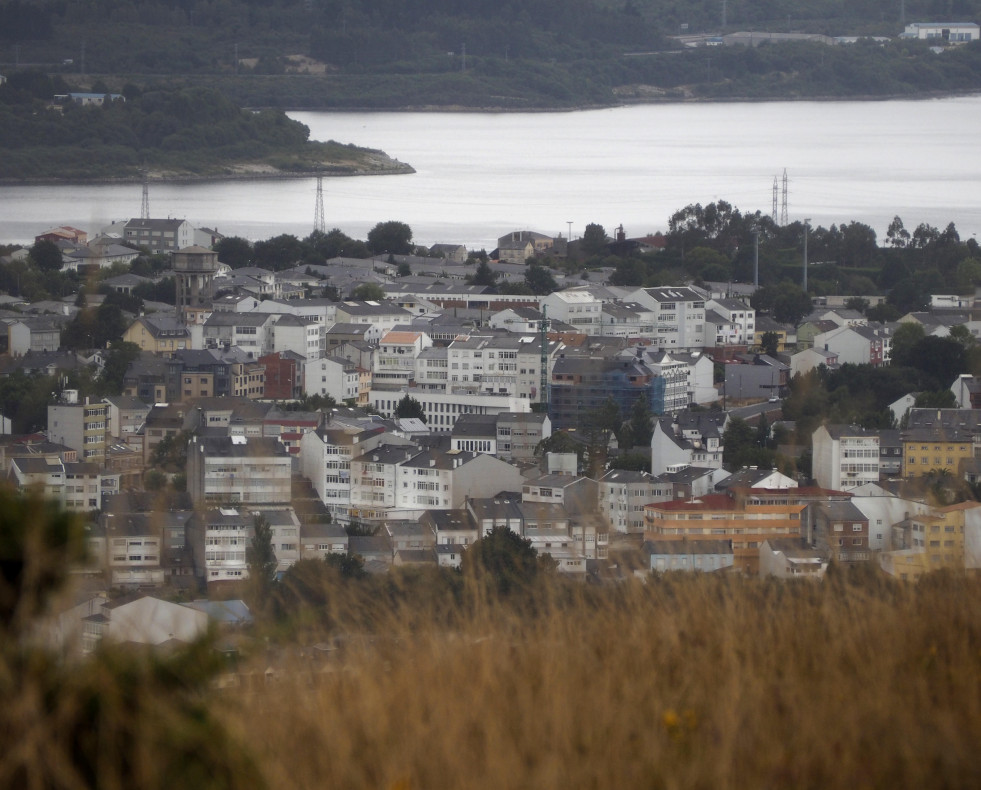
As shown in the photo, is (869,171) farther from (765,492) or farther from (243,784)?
(243,784)

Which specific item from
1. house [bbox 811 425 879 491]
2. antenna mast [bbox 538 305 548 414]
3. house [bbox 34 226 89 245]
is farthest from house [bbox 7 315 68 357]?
house [bbox 34 226 89 245]

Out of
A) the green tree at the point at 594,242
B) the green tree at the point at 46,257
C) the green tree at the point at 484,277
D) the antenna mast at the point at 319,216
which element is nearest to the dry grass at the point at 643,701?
the green tree at the point at 484,277

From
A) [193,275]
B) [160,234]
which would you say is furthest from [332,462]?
[160,234]

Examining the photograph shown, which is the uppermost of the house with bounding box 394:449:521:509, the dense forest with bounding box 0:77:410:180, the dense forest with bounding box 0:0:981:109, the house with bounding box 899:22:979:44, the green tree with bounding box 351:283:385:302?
the house with bounding box 899:22:979:44

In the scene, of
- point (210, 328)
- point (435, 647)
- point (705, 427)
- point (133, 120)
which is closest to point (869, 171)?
point (133, 120)

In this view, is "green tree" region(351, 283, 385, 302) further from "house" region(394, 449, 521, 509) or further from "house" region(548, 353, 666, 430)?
"house" region(394, 449, 521, 509)

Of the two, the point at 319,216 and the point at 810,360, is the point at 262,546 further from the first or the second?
the point at 319,216

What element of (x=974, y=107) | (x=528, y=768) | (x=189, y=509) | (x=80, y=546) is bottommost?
(x=189, y=509)

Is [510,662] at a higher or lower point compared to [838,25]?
lower
